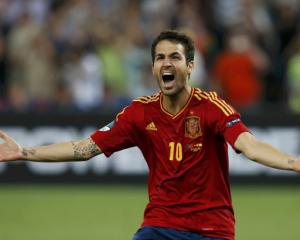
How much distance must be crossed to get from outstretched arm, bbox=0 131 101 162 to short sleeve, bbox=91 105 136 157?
0.24 feet

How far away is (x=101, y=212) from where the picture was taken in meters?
15.0

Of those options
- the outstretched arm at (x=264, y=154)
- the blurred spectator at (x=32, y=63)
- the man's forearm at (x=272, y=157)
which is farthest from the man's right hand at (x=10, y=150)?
the blurred spectator at (x=32, y=63)

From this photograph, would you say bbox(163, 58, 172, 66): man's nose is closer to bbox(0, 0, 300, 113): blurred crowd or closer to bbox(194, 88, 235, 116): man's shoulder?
bbox(194, 88, 235, 116): man's shoulder

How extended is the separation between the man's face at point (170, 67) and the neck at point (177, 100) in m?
0.07

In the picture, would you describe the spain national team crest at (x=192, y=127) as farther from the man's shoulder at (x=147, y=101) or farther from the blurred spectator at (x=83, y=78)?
the blurred spectator at (x=83, y=78)

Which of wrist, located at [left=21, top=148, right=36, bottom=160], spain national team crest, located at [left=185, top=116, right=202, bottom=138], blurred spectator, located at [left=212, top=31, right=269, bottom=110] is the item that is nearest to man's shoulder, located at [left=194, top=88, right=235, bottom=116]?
spain national team crest, located at [left=185, top=116, right=202, bottom=138]

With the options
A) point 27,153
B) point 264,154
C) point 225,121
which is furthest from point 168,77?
point 27,153

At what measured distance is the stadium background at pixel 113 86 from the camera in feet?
52.3

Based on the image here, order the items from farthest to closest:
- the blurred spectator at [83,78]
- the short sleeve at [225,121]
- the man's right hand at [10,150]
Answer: the blurred spectator at [83,78] → the man's right hand at [10,150] → the short sleeve at [225,121]

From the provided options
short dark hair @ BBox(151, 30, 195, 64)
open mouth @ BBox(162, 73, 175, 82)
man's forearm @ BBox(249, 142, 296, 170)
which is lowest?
man's forearm @ BBox(249, 142, 296, 170)

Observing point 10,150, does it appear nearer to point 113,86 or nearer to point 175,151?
point 175,151

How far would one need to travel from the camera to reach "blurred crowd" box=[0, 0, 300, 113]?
1756 cm

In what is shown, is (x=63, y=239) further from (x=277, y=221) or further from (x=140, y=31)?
(x=140, y=31)

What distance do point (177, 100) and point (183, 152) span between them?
42 cm
